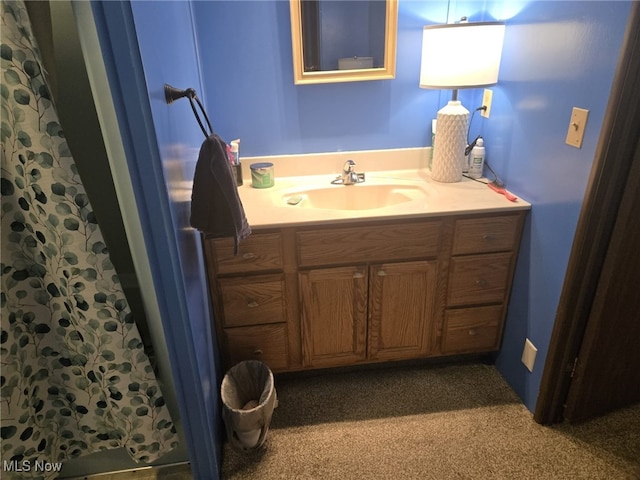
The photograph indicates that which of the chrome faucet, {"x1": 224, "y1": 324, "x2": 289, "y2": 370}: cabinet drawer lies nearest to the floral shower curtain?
{"x1": 224, "y1": 324, "x2": 289, "y2": 370}: cabinet drawer

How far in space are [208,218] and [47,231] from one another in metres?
0.38

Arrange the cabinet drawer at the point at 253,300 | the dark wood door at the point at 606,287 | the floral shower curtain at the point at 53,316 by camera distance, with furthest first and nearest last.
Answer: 1. the cabinet drawer at the point at 253,300
2. the dark wood door at the point at 606,287
3. the floral shower curtain at the point at 53,316

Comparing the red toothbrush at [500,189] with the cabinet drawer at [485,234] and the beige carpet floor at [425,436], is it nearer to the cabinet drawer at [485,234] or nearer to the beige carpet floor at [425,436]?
the cabinet drawer at [485,234]

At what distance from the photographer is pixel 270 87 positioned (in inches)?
70.1

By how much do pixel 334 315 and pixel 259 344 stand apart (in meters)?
0.31

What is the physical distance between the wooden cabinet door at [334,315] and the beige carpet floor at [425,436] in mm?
176

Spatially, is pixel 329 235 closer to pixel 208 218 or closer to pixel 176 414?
pixel 208 218

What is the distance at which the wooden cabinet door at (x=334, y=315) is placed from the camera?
1596 millimetres

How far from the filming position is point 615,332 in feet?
4.75

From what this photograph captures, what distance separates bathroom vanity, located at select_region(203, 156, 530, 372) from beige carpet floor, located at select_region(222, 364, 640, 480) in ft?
0.47

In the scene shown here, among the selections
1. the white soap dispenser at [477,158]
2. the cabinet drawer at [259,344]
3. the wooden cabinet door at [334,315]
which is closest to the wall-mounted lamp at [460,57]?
the white soap dispenser at [477,158]

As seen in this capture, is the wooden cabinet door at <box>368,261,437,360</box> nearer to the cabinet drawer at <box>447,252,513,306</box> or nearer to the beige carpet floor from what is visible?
the cabinet drawer at <box>447,252,513,306</box>

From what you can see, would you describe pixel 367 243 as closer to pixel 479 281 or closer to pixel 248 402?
pixel 479 281

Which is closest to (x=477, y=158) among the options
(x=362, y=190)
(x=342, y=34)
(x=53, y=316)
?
(x=362, y=190)
